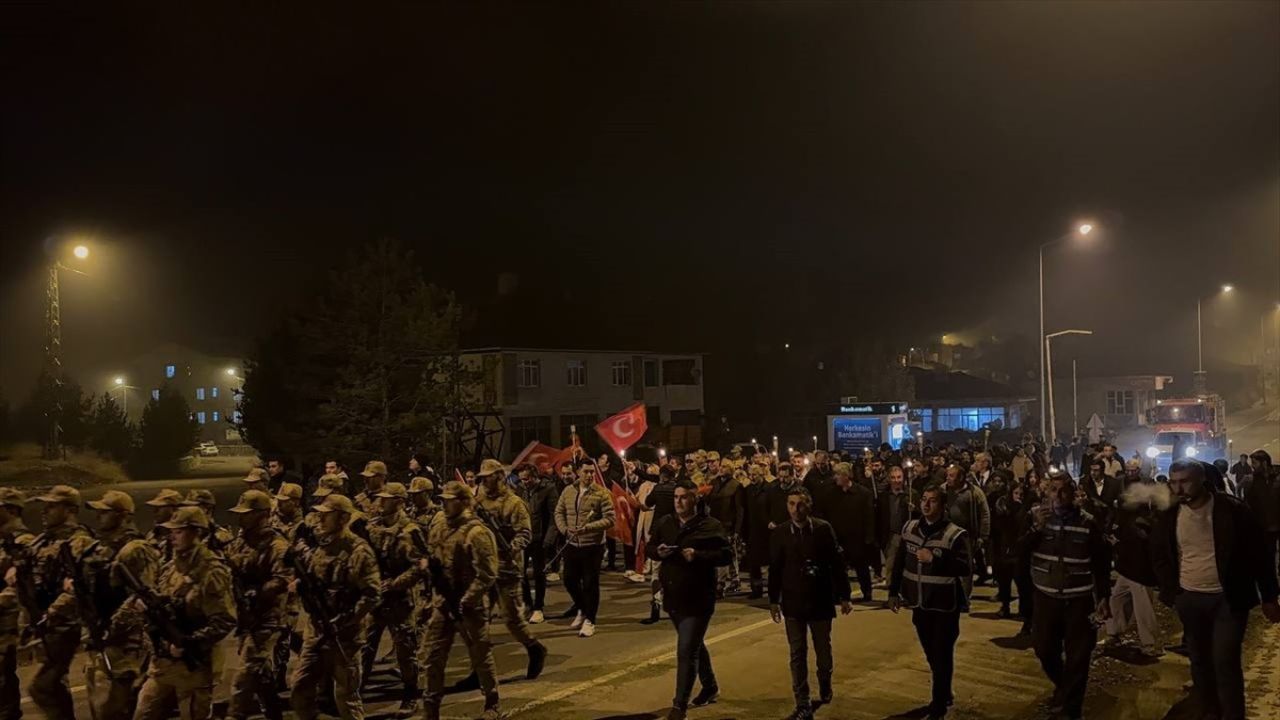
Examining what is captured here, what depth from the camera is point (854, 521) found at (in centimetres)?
1394

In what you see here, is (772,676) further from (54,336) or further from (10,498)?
(54,336)

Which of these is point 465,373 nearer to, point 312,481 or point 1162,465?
point 312,481

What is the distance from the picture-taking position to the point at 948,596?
7.70 m

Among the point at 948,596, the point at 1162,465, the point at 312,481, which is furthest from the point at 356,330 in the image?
the point at 1162,465

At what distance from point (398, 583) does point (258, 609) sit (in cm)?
105

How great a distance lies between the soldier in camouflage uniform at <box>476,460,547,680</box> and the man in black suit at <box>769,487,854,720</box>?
92.2 inches

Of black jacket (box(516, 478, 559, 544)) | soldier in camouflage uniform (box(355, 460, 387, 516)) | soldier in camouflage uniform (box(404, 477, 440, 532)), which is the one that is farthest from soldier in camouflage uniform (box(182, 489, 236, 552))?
black jacket (box(516, 478, 559, 544))

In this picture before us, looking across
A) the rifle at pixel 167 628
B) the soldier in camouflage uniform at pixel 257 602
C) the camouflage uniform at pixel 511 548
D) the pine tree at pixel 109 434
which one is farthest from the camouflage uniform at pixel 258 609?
the pine tree at pixel 109 434

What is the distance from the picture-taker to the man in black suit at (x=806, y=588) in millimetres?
7871

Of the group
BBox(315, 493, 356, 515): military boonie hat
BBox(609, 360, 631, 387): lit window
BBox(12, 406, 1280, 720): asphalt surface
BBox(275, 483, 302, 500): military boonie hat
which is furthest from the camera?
BBox(609, 360, 631, 387): lit window

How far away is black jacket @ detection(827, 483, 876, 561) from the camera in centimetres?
1385

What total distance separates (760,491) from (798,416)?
46778 millimetres

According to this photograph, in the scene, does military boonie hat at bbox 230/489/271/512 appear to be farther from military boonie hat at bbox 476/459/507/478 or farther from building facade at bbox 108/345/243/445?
building facade at bbox 108/345/243/445

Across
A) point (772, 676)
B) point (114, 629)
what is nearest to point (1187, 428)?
point (772, 676)
